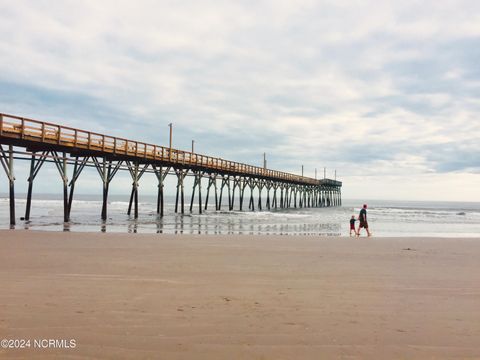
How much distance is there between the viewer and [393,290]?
204 inches

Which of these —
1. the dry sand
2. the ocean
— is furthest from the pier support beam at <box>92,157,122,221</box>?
the dry sand

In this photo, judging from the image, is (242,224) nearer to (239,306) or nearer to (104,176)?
(104,176)

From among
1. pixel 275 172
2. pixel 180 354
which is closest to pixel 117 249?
pixel 180 354

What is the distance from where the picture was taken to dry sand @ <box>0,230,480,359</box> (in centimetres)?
311

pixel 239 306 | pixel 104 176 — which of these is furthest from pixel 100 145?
pixel 239 306

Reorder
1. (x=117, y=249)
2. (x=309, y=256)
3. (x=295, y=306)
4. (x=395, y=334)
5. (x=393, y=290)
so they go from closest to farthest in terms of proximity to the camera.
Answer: (x=395, y=334) → (x=295, y=306) → (x=393, y=290) → (x=309, y=256) → (x=117, y=249)

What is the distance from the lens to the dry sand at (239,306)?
3.11m

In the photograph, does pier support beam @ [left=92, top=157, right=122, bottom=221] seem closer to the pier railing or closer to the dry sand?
the pier railing

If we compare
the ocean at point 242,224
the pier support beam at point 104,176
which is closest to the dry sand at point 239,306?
the ocean at point 242,224

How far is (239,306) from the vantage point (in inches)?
167

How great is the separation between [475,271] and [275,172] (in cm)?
4670

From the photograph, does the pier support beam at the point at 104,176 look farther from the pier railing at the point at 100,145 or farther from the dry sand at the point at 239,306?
the dry sand at the point at 239,306

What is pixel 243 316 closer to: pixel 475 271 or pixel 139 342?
pixel 139 342

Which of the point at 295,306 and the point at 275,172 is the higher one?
the point at 275,172
